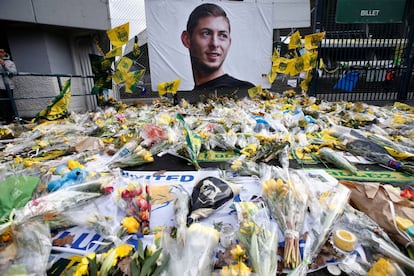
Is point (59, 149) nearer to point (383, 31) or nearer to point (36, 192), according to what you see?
point (36, 192)

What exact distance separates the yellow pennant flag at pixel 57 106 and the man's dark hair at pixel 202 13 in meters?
4.39

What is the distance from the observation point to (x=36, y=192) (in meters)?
1.39

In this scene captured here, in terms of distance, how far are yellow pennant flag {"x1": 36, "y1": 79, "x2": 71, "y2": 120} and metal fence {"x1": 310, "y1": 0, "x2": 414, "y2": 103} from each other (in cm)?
690

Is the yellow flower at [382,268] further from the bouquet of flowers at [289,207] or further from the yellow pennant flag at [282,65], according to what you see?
the yellow pennant flag at [282,65]

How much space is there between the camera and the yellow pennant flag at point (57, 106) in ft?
14.4

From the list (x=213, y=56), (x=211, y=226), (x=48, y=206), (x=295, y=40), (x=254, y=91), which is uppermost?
(x=295, y=40)

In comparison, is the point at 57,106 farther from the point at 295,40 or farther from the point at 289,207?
the point at 295,40

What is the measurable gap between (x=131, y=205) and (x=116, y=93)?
8191 millimetres

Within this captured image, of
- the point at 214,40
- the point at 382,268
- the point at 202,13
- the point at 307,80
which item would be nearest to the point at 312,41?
the point at 307,80

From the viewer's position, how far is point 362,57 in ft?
21.5

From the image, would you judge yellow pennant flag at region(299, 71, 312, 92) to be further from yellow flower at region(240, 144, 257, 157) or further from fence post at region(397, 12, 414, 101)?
yellow flower at region(240, 144, 257, 157)

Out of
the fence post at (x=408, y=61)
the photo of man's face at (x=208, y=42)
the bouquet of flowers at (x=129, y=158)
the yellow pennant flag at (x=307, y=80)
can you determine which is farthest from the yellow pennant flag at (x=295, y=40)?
the bouquet of flowers at (x=129, y=158)

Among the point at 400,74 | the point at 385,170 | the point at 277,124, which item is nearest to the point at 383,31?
the point at 400,74

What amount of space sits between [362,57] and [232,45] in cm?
422
